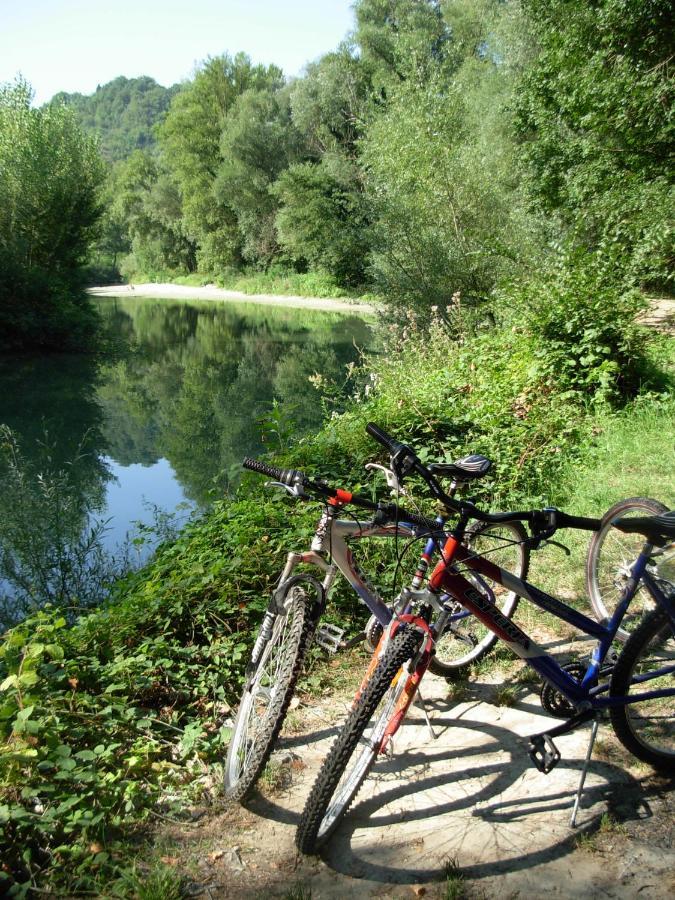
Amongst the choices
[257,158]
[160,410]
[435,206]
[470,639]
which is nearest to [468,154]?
[435,206]

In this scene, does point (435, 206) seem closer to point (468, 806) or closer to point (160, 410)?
point (160, 410)

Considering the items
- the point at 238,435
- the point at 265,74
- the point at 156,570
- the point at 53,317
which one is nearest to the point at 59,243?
the point at 53,317

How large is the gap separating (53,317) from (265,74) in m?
35.5

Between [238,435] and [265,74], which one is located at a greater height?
[265,74]

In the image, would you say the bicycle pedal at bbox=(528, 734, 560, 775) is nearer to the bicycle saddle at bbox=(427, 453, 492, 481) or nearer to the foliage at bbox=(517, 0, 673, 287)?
the bicycle saddle at bbox=(427, 453, 492, 481)

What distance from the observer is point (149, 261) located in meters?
56.5

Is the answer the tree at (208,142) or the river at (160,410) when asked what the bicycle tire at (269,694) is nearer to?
the river at (160,410)

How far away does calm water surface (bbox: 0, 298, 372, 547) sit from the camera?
10.4 m

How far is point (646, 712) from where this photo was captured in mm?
2709

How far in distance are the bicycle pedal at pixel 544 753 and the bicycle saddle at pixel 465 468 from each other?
3.18 feet

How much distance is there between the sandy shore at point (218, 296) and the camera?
34.8m

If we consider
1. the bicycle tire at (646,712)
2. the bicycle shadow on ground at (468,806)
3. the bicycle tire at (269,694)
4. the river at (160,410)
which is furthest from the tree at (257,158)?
the bicycle tire at (646,712)

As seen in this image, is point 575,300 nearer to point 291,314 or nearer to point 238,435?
point 238,435

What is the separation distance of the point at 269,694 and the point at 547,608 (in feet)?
3.67
